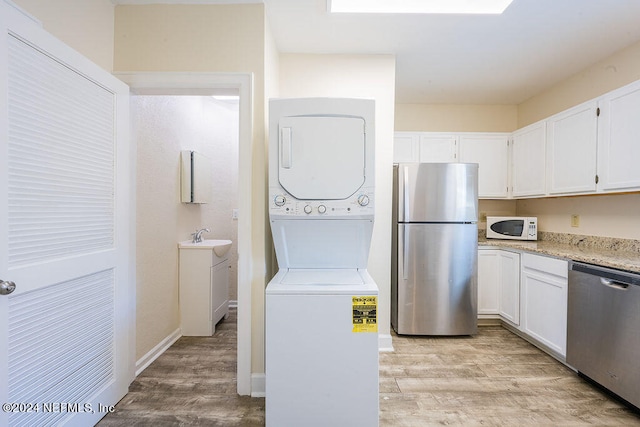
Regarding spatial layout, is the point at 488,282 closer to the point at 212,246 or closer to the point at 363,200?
the point at 363,200

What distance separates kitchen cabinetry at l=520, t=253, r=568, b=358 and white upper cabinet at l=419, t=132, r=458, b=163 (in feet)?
4.35

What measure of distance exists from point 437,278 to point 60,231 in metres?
2.69

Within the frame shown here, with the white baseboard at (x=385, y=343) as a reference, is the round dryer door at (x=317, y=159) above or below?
above

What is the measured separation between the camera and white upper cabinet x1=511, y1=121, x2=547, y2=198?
9.11 feet

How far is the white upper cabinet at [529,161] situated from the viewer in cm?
278

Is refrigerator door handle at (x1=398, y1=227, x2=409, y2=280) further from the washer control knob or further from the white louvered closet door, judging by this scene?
the white louvered closet door

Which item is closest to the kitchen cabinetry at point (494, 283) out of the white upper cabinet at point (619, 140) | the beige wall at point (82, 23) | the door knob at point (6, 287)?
the white upper cabinet at point (619, 140)

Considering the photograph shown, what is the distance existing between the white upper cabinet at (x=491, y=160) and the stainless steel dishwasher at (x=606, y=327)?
1.43 meters

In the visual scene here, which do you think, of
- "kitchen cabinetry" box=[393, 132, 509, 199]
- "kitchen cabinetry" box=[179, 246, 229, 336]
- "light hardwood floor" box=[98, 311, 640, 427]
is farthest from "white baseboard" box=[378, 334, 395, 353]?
"kitchen cabinetry" box=[393, 132, 509, 199]

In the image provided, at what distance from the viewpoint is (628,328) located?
5.36 ft

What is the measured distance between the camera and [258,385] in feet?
5.99

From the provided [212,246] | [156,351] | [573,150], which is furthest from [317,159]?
[573,150]

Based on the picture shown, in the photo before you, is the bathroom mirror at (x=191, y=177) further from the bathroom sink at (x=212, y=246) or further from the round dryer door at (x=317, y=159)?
the round dryer door at (x=317, y=159)

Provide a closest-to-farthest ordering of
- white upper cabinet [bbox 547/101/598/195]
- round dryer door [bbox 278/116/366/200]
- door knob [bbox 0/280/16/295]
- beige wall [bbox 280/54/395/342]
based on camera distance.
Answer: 1. door knob [bbox 0/280/16/295]
2. round dryer door [bbox 278/116/366/200]
3. white upper cabinet [bbox 547/101/598/195]
4. beige wall [bbox 280/54/395/342]
